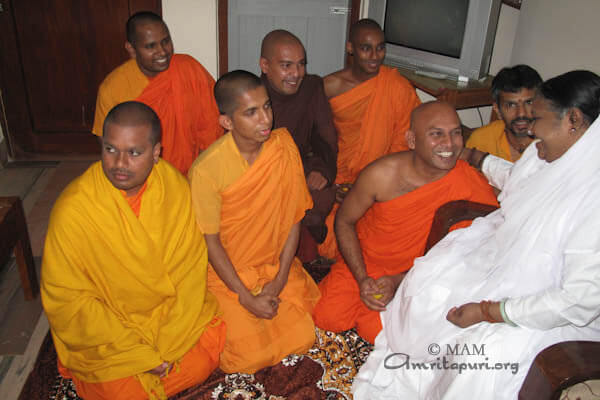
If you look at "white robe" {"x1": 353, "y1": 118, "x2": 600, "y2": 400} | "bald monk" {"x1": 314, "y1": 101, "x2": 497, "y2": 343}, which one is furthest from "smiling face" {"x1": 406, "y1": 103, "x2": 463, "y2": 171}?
"white robe" {"x1": 353, "y1": 118, "x2": 600, "y2": 400}

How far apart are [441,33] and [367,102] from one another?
1201 mm

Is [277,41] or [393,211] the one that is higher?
[277,41]

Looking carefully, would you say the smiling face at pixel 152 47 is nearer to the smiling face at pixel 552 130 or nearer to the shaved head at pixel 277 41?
the shaved head at pixel 277 41

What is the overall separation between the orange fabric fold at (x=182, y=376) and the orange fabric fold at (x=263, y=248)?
0.08 m

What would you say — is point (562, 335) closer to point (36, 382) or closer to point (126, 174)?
point (126, 174)

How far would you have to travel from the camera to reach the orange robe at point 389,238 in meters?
2.69

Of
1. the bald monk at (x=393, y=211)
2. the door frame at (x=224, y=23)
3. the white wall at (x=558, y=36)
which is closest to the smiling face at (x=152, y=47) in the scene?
the door frame at (x=224, y=23)

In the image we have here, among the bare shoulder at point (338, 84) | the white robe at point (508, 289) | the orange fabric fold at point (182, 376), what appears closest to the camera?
the white robe at point (508, 289)

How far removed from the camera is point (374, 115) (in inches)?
159

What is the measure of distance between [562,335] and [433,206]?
1.00 meters

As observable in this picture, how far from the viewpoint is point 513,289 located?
203 centimetres

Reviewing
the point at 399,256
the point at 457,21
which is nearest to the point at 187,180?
the point at 399,256

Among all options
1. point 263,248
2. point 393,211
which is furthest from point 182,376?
point 393,211

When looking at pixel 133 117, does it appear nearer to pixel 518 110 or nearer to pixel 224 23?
pixel 518 110
